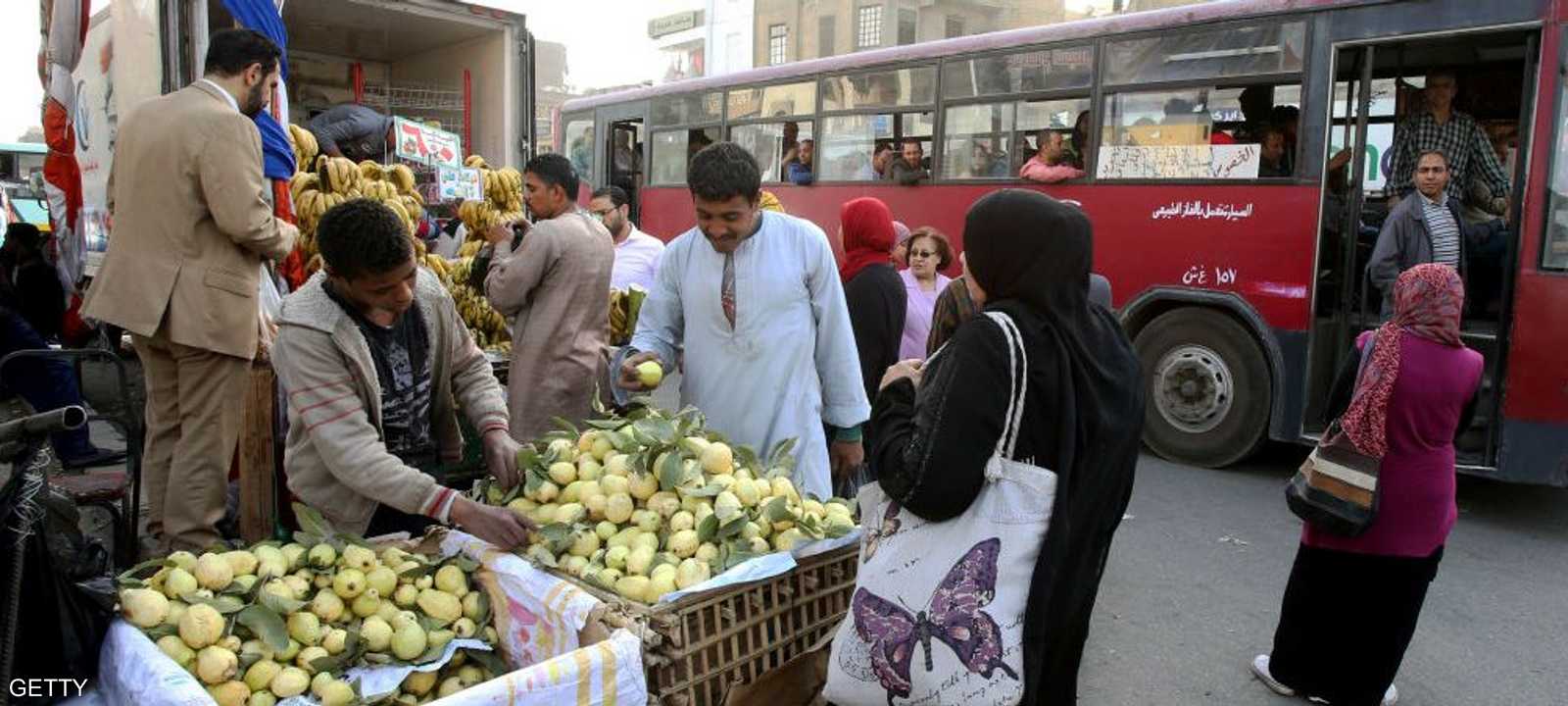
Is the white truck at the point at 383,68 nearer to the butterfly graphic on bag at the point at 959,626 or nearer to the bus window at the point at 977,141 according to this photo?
the bus window at the point at 977,141

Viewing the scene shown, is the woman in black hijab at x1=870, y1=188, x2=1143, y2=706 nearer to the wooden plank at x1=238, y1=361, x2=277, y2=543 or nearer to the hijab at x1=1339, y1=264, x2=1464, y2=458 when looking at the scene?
the hijab at x1=1339, y1=264, x2=1464, y2=458

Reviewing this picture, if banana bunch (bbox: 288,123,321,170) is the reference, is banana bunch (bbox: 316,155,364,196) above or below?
below

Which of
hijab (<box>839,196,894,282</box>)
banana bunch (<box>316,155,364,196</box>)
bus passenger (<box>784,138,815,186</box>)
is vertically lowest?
hijab (<box>839,196,894,282</box>)

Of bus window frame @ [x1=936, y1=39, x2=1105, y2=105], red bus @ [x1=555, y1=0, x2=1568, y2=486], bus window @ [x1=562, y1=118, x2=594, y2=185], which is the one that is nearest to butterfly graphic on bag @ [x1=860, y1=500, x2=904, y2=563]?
red bus @ [x1=555, y1=0, x2=1568, y2=486]

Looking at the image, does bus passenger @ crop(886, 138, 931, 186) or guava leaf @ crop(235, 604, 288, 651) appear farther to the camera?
bus passenger @ crop(886, 138, 931, 186)

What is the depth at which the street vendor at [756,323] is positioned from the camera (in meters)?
3.22

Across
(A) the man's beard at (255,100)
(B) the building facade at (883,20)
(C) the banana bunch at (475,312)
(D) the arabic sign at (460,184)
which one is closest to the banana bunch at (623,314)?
(C) the banana bunch at (475,312)

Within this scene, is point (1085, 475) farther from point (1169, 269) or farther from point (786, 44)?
point (786, 44)

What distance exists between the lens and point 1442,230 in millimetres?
6277

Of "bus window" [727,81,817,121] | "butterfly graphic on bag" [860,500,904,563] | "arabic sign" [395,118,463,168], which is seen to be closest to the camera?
"butterfly graphic on bag" [860,500,904,563]

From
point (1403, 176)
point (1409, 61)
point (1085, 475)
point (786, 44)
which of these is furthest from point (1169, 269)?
point (786, 44)

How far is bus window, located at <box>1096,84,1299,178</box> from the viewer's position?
22.8 feet

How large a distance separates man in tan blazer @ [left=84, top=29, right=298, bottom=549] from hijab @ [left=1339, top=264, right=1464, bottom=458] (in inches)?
157

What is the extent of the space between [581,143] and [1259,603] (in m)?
11.5
